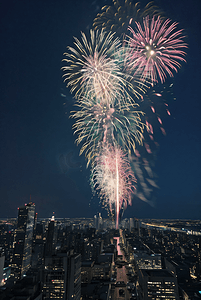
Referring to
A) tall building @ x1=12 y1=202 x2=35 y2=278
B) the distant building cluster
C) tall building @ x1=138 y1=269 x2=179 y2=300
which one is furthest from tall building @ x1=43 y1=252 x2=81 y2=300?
tall building @ x1=12 y1=202 x2=35 y2=278

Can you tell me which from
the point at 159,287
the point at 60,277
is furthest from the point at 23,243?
the point at 159,287

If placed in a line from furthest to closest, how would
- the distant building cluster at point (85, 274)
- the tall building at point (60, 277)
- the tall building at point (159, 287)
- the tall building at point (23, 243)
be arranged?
the tall building at point (23, 243) < the tall building at point (159, 287) < the distant building cluster at point (85, 274) < the tall building at point (60, 277)

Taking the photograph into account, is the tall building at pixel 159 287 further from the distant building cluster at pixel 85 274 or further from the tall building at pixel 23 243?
the tall building at pixel 23 243

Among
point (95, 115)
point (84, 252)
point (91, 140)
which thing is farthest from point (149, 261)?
point (95, 115)

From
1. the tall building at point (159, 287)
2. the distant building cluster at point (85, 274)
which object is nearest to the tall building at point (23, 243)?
the distant building cluster at point (85, 274)

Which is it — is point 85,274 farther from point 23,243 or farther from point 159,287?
point 23,243

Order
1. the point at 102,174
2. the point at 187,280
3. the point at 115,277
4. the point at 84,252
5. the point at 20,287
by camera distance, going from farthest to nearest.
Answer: the point at 84,252 < the point at 115,277 < the point at 187,280 < the point at 102,174 < the point at 20,287

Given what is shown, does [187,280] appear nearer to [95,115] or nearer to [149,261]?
[149,261]
